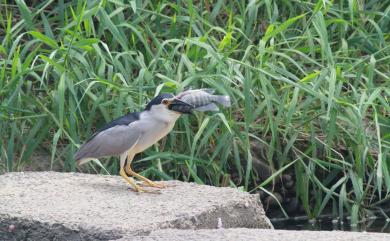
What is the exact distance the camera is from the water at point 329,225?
589 centimetres

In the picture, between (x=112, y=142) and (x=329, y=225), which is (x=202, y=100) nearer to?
(x=112, y=142)

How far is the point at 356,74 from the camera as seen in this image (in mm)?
6285

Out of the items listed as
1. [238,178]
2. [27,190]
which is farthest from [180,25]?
[27,190]

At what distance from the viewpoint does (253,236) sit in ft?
13.7

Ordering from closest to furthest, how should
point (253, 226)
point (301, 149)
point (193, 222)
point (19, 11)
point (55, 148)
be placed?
point (193, 222)
point (253, 226)
point (55, 148)
point (301, 149)
point (19, 11)

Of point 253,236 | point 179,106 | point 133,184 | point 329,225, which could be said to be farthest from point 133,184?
point 329,225

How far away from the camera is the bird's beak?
5.00 meters

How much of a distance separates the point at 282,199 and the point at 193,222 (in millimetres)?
1855

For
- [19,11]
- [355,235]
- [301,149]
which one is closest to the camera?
[355,235]

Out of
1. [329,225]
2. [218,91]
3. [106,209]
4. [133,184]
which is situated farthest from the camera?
[329,225]

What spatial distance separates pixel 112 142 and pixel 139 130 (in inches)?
5.2

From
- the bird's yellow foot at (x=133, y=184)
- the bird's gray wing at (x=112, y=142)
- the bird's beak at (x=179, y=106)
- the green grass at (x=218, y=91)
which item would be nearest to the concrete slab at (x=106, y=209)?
the bird's yellow foot at (x=133, y=184)

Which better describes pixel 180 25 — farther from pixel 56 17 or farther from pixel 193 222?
pixel 193 222

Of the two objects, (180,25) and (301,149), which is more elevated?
(180,25)
